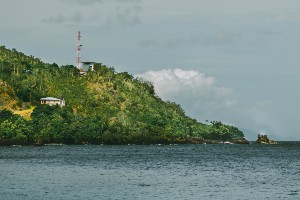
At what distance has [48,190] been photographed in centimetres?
7819

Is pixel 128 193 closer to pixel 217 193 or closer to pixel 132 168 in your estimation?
pixel 217 193

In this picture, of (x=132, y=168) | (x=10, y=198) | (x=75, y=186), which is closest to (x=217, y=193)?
(x=75, y=186)

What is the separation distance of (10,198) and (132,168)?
52.9 metres

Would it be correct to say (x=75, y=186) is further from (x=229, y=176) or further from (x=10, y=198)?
(x=229, y=176)

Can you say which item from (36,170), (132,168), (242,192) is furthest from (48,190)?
(132,168)

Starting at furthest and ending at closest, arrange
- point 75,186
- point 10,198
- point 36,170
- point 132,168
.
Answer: point 132,168 → point 36,170 → point 75,186 → point 10,198

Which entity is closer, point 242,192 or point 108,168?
point 242,192

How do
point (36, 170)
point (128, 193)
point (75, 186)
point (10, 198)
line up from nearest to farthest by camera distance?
point (10, 198) → point (128, 193) → point (75, 186) → point (36, 170)

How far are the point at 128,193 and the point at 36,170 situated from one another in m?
41.6

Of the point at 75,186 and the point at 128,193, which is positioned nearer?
the point at 128,193

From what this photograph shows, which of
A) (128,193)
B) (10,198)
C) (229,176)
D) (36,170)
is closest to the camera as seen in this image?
(10,198)

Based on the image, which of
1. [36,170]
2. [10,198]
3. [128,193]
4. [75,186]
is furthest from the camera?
[36,170]

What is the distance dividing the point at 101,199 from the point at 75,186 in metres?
14.5

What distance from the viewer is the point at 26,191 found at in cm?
7712
